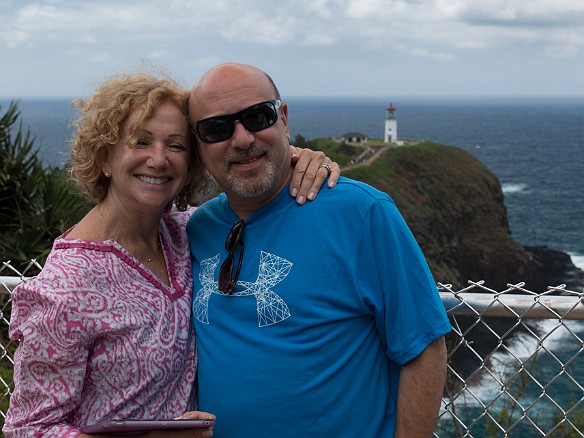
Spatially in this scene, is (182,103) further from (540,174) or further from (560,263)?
(540,174)

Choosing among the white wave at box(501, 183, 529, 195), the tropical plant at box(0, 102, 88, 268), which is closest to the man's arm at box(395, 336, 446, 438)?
the tropical plant at box(0, 102, 88, 268)

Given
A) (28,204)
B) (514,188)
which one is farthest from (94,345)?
(514,188)

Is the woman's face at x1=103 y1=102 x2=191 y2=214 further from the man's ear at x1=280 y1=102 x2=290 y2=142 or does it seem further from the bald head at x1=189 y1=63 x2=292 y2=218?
the man's ear at x1=280 y1=102 x2=290 y2=142

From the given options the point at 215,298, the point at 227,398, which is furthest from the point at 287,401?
the point at 215,298

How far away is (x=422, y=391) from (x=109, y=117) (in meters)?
1.46

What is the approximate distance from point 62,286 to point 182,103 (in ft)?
2.72

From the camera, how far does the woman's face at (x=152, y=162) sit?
8.44 feet

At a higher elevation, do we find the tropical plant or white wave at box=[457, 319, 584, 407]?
the tropical plant

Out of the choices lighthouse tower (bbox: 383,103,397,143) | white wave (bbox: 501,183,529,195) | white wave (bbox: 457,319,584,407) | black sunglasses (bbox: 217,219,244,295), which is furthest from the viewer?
lighthouse tower (bbox: 383,103,397,143)

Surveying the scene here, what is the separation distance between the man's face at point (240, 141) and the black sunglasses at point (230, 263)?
129 millimetres

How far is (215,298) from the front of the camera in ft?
8.72

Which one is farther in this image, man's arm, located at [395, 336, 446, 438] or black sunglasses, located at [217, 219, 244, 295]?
black sunglasses, located at [217, 219, 244, 295]

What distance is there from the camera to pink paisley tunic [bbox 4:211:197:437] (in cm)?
225

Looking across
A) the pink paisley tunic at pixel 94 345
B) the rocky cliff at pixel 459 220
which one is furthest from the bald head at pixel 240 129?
the rocky cliff at pixel 459 220
